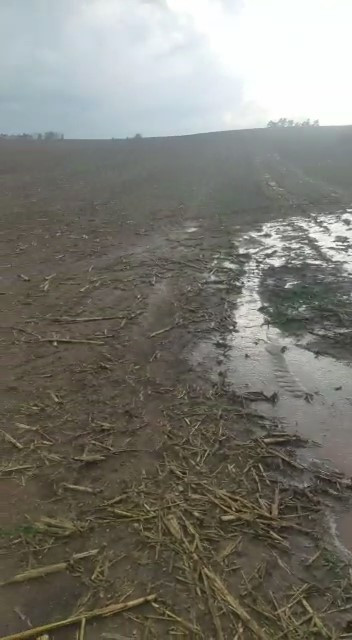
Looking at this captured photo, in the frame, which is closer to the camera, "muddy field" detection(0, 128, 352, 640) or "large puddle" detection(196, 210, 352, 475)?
"muddy field" detection(0, 128, 352, 640)

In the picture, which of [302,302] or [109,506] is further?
[302,302]

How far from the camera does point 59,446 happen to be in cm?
520

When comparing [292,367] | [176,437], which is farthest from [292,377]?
[176,437]

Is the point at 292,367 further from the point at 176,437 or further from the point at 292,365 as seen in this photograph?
the point at 176,437

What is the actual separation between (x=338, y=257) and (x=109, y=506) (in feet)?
29.0

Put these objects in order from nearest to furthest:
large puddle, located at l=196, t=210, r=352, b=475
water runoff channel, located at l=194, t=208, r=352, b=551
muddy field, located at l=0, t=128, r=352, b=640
→ muddy field, located at l=0, t=128, r=352, b=640, water runoff channel, located at l=194, t=208, r=352, b=551, large puddle, located at l=196, t=210, r=352, b=475

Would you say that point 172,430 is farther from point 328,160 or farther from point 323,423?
point 328,160

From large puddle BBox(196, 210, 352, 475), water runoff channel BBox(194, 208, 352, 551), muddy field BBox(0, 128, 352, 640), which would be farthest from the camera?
large puddle BBox(196, 210, 352, 475)

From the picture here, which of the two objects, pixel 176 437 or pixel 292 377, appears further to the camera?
pixel 292 377

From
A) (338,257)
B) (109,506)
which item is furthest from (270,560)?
(338,257)

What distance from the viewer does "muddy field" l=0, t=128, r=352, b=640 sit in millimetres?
3574

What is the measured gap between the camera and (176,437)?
5336 mm

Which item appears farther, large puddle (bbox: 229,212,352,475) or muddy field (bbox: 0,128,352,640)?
large puddle (bbox: 229,212,352,475)

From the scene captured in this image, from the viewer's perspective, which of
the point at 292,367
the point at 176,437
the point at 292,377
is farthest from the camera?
the point at 292,367
